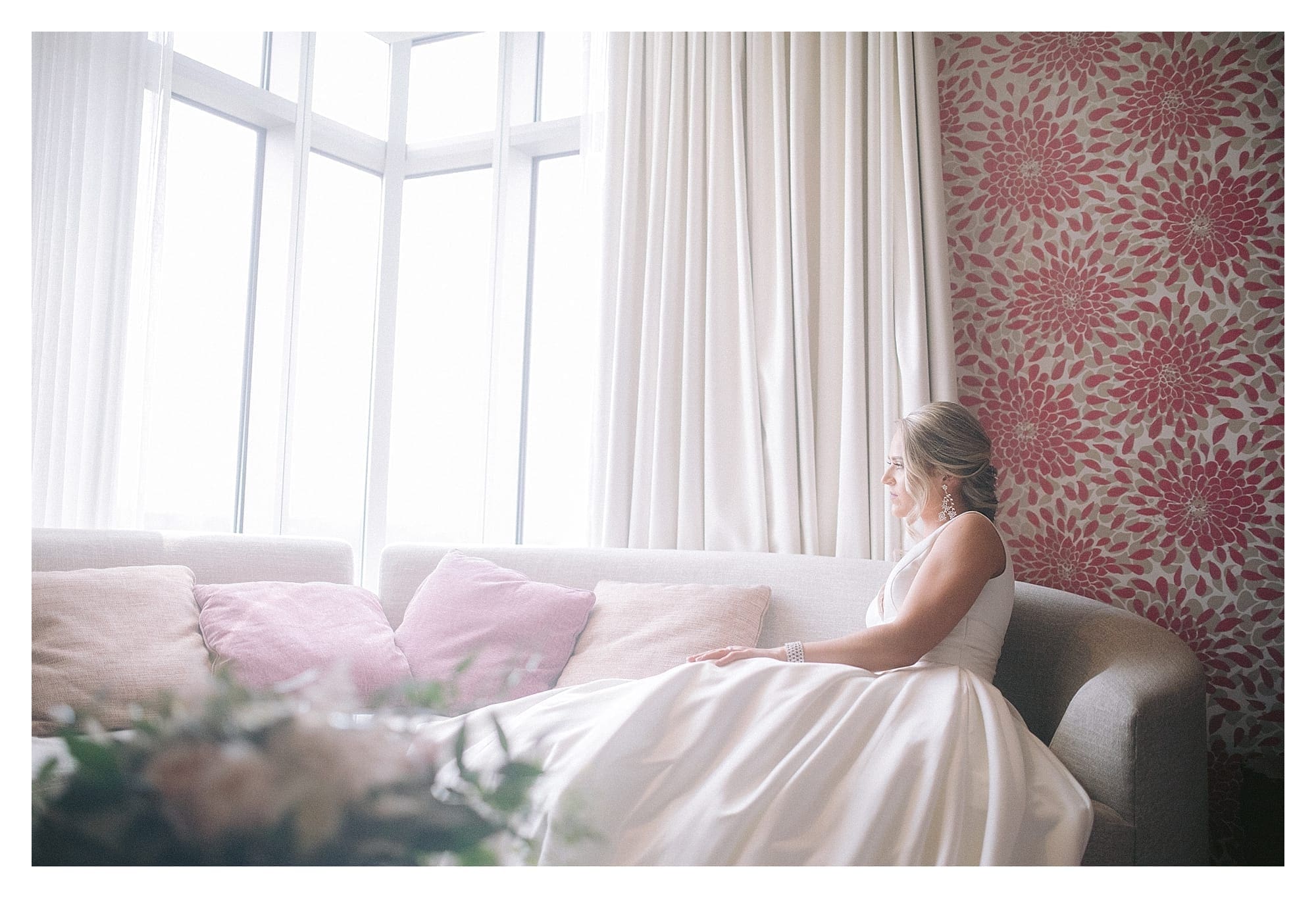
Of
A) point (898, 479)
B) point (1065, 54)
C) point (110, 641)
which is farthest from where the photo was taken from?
point (1065, 54)

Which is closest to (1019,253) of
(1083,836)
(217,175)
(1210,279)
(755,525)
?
(1210,279)

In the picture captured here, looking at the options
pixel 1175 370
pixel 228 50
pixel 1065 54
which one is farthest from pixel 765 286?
pixel 228 50

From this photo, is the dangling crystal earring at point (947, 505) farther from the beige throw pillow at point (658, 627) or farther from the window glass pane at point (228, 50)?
the window glass pane at point (228, 50)

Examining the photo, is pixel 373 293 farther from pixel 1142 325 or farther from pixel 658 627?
pixel 1142 325

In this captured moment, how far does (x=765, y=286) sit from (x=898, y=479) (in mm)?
867

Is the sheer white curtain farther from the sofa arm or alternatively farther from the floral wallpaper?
the sofa arm

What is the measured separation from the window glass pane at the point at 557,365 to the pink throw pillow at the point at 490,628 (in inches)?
24.8

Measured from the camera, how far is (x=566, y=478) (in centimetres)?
307

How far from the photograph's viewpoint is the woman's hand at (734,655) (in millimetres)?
1732

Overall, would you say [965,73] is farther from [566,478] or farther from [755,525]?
[566,478]

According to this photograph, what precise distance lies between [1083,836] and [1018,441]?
1284 millimetres

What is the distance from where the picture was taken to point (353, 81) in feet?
10.7

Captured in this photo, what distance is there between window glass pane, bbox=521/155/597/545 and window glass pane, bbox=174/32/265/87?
1053 mm

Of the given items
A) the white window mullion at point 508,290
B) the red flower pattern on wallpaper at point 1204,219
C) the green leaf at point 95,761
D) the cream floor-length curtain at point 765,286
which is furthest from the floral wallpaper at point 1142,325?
the green leaf at point 95,761
